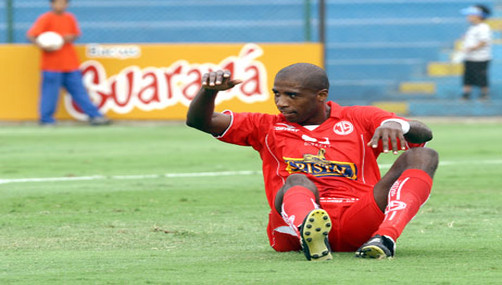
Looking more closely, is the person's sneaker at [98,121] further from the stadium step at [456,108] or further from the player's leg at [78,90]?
the stadium step at [456,108]

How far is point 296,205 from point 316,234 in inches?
9.0

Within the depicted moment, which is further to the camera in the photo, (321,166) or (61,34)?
(61,34)

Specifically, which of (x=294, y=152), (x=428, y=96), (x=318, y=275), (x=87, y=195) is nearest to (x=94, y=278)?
(x=318, y=275)

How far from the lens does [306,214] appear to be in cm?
466

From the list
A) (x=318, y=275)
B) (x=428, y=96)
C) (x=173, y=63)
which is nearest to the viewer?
(x=318, y=275)

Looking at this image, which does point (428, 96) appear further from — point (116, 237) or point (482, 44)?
point (116, 237)

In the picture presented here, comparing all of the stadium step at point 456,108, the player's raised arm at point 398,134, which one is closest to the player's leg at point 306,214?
the player's raised arm at point 398,134

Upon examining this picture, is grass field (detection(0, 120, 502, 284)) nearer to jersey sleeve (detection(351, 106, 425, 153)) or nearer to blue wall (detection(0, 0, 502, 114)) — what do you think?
jersey sleeve (detection(351, 106, 425, 153))

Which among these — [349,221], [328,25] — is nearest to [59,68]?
[328,25]

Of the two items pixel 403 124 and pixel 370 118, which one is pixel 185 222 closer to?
pixel 370 118

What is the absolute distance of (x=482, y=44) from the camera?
58.0 feet

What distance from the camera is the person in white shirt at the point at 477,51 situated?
17.7 metres

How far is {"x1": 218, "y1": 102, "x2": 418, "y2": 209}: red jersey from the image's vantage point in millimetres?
5160

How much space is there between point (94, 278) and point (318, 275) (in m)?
0.94
